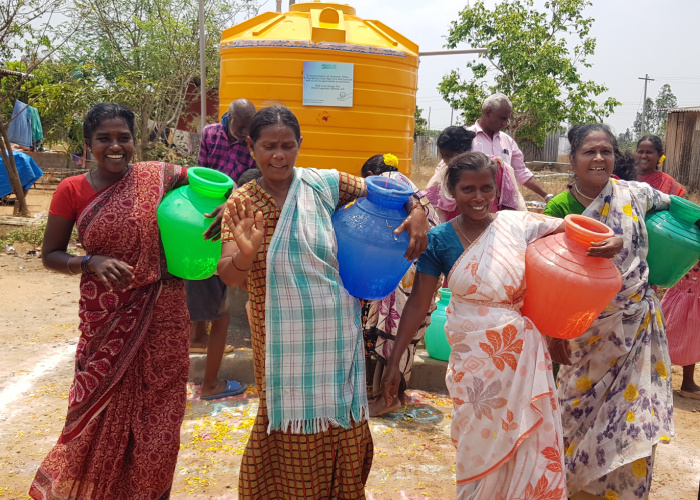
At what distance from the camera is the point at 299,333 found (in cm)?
229

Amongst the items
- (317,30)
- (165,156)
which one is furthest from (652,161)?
(165,156)

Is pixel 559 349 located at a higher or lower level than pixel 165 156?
lower

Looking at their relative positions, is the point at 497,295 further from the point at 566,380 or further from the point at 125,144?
the point at 125,144

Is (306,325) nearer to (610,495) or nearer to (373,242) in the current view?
(373,242)

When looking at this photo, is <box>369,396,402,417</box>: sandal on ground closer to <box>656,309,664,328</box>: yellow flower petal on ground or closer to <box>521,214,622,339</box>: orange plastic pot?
<box>656,309,664,328</box>: yellow flower petal on ground

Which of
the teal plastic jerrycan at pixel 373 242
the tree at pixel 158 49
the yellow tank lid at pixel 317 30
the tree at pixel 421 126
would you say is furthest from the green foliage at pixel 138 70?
the tree at pixel 421 126

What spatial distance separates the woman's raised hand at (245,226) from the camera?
82.4 inches

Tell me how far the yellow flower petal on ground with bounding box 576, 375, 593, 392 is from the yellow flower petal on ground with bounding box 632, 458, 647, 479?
0.37 meters

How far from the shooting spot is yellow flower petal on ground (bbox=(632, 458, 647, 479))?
2785mm

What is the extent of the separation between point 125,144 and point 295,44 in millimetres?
3087

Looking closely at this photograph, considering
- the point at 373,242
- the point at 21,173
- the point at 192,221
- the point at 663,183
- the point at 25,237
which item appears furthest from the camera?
the point at 21,173

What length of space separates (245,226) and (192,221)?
590 mm

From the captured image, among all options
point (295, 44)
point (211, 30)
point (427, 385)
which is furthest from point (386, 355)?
point (211, 30)

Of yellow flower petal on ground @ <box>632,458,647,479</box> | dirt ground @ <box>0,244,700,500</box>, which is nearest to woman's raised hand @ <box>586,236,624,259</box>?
yellow flower petal on ground @ <box>632,458,647,479</box>
